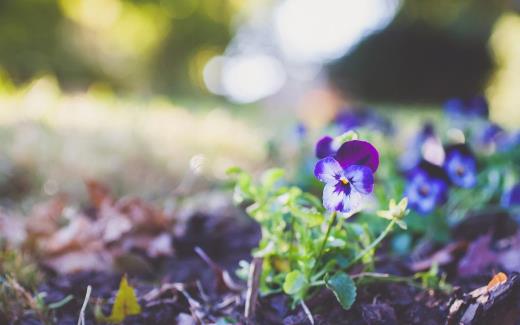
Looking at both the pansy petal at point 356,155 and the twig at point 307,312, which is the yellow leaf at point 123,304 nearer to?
the twig at point 307,312

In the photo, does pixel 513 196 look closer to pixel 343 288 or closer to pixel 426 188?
pixel 426 188

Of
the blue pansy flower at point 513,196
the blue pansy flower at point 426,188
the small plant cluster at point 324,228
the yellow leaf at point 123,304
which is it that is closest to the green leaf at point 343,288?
the small plant cluster at point 324,228

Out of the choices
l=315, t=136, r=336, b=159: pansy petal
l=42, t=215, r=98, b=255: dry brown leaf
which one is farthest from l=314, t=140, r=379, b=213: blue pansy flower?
l=42, t=215, r=98, b=255: dry brown leaf

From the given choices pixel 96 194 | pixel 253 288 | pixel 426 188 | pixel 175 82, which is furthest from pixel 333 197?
pixel 175 82

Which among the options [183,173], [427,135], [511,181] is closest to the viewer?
[511,181]

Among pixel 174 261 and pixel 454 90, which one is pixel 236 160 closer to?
pixel 174 261

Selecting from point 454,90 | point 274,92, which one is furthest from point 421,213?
point 274,92

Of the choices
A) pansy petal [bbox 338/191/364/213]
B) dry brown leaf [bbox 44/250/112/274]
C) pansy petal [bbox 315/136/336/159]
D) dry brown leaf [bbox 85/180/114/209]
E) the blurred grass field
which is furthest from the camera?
the blurred grass field

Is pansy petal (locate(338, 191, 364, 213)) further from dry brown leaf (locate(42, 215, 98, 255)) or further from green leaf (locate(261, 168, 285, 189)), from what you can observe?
dry brown leaf (locate(42, 215, 98, 255))

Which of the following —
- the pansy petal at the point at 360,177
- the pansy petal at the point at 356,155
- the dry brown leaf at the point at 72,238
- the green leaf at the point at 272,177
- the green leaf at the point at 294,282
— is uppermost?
the pansy petal at the point at 356,155
